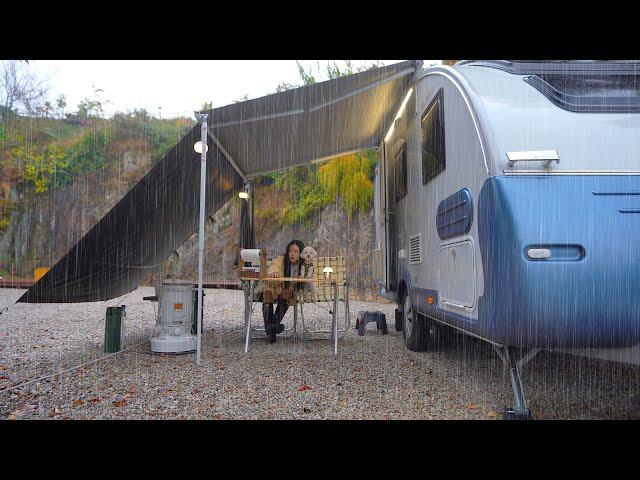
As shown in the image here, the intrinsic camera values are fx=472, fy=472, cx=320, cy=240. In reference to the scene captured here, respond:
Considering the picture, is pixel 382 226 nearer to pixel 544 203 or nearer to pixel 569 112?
pixel 569 112

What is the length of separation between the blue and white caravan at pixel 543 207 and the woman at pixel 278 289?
251cm

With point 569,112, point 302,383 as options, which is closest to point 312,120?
point 302,383

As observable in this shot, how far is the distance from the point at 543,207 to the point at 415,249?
6.89ft

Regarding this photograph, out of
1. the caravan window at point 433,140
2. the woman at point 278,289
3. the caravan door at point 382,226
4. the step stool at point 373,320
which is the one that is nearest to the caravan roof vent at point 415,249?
the caravan window at point 433,140

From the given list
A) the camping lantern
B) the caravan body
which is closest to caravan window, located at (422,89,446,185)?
the caravan body

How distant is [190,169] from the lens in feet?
16.2

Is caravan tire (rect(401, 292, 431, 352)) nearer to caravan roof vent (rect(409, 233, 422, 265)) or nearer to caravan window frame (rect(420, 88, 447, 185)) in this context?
caravan roof vent (rect(409, 233, 422, 265))

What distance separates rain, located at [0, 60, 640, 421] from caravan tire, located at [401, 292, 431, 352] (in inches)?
1.3

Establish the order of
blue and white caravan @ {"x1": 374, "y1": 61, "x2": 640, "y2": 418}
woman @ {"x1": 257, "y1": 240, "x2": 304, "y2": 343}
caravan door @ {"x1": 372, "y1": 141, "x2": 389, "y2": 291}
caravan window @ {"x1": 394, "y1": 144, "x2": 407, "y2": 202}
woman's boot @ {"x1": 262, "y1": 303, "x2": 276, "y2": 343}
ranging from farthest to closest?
caravan door @ {"x1": 372, "y1": 141, "x2": 389, "y2": 291}, woman's boot @ {"x1": 262, "y1": 303, "x2": 276, "y2": 343}, woman @ {"x1": 257, "y1": 240, "x2": 304, "y2": 343}, caravan window @ {"x1": 394, "y1": 144, "x2": 407, "y2": 202}, blue and white caravan @ {"x1": 374, "y1": 61, "x2": 640, "y2": 418}

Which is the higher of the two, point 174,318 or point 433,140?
point 433,140

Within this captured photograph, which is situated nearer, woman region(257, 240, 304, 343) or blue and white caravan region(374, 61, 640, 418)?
A: blue and white caravan region(374, 61, 640, 418)

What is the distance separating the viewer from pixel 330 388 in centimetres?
362

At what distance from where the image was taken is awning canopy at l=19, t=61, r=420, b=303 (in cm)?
447

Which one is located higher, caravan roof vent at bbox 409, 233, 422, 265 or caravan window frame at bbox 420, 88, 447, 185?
caravan window frame at bbox 420, 88, 447, 185
